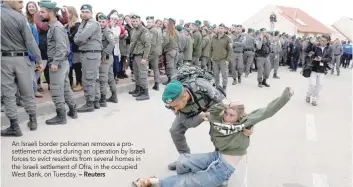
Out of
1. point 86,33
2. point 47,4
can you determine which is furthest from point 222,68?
point 47,4

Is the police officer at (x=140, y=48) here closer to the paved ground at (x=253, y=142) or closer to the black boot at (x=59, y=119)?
the paved ground at (x=253, y=142)

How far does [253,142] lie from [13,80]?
3444 mm

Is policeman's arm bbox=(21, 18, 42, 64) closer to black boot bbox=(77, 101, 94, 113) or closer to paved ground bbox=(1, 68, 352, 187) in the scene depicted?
paved ground bbox=(1, 68, 352, 187)

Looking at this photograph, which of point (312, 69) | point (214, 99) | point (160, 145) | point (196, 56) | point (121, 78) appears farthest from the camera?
point (196, 56)

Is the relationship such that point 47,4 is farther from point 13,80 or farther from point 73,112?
point 73,112

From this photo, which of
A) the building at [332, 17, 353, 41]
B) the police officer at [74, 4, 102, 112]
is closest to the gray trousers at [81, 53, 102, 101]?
the police officer at [74, 4, 102, 112]

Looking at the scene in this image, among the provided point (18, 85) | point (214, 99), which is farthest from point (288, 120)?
point (18, 85)

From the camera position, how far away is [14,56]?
443cm

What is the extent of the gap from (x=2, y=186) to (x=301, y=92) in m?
8.36

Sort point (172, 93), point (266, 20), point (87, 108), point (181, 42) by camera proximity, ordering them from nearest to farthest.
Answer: point (172, 93)
point (87, 108)
point (181, 42)
point (266, 20)

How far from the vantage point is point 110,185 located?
3457 millimetres

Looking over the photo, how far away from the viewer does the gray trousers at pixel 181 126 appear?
350cm

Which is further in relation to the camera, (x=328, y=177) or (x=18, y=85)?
(x=18, y=85)

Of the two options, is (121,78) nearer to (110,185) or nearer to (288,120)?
(288,120)
